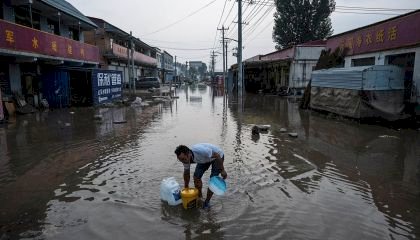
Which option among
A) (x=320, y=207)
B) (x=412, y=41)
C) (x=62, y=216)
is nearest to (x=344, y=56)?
(x=412, y=41)

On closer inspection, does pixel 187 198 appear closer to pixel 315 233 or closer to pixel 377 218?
pixel 315 233

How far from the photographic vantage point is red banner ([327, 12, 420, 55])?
15.1 meters

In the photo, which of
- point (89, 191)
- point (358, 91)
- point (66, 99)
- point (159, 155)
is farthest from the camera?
point (66, 99)

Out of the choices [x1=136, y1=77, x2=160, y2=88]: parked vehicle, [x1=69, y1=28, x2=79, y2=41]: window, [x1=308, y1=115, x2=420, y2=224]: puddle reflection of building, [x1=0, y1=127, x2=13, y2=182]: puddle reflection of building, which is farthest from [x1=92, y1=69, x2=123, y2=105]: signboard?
[x1=136, y1=77, x2=160, y2=88]: parked vehicle

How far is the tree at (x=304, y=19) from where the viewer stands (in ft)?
166

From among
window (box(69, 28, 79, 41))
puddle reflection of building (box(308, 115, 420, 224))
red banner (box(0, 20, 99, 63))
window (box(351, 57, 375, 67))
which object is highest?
window (box(69, 28, 79, 41))

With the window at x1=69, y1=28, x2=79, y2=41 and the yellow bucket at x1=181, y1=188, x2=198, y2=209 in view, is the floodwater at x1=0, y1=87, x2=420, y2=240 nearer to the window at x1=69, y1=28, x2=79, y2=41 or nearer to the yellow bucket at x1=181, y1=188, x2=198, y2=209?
the yellow bucket at x1=181, y1=188, x2=198, y2=209

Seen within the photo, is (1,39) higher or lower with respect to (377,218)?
higher

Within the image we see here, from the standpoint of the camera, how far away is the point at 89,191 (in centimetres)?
645

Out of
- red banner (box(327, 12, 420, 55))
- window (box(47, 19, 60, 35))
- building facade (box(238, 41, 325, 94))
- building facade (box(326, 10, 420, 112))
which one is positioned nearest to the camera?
building facade (box(326, 10, 420, 112))

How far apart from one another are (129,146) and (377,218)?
7139 mm

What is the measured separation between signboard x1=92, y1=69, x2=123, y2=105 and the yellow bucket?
60.4 feet

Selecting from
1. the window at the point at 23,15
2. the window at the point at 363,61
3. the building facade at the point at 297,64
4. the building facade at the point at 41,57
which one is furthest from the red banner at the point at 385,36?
the window at the point at 23,15

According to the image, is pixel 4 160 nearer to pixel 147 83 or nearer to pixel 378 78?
pixel 378 78
